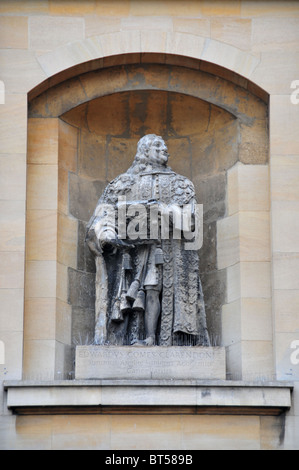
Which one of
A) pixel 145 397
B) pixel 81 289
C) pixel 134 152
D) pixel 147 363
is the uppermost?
pixel 134 152

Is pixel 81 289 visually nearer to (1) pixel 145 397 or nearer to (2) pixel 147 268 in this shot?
(2) pixel 147 268

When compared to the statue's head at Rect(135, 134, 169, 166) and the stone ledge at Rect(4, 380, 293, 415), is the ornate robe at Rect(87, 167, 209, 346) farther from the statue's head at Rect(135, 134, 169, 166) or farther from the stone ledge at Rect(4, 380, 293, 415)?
the stone ledge at Rect(4, 380, 293, 415)

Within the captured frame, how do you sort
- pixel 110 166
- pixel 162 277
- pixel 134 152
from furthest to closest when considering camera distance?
pixel 134 152 → pixel 110 166 → pixel 162 277

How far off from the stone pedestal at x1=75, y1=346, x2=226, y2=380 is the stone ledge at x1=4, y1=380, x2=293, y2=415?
0.24m

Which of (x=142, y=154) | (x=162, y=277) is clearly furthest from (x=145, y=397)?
(x=142, y=154)

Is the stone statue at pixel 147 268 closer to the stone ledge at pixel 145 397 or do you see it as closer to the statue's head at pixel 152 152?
the statue's head at pixel 152 152

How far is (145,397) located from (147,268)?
1657 millimetres

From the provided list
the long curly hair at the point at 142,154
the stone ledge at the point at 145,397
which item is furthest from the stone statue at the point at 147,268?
the stone ledge at the point at 145,397

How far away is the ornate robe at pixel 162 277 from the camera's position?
59.5 ft

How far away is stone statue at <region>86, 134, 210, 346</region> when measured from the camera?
1816cm

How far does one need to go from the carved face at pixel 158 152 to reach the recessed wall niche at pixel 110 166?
685mm

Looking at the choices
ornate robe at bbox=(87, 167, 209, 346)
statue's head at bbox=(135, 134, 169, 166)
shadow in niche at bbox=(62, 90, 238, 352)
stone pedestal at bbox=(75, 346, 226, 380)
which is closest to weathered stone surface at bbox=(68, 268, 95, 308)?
shadow in niche at bbox=(62, 90, 238, 352)

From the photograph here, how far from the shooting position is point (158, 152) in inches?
739
